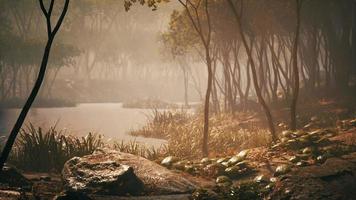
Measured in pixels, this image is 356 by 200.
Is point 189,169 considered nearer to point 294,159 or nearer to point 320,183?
point 294,159

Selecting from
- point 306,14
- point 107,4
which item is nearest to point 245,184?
point 306,14

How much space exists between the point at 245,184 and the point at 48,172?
6.27 m

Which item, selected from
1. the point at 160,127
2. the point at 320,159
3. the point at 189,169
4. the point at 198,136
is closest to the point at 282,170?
the point at 320,159

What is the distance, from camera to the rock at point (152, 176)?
31.4 feet

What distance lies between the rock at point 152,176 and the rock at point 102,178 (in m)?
0.22

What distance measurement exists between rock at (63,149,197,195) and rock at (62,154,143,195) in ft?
0.73

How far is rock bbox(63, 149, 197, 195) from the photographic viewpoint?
957 cm

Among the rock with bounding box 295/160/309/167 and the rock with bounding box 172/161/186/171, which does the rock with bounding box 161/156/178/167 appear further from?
the rock with bounding box 295/160/309/167

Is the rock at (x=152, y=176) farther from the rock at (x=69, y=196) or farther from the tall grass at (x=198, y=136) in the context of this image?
the tall grass at (x=198, y=136)

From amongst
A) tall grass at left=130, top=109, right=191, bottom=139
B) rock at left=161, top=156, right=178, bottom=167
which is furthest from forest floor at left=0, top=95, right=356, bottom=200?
tall grass at left=130, top=109, right=191, bottom=139

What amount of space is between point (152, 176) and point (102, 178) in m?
1.27

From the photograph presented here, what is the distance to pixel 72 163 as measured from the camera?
10.5 metres

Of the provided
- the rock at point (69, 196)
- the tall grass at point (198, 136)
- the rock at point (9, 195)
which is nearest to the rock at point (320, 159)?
the tall grass at point (198, 136)

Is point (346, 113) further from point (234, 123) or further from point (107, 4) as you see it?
point (107, 4)
